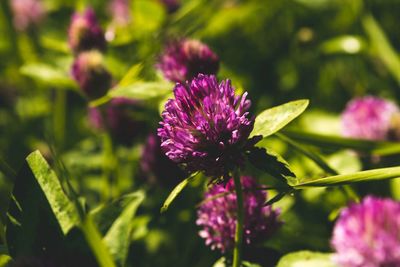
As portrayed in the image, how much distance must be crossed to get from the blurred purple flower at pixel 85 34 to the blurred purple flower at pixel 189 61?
1.41 feet

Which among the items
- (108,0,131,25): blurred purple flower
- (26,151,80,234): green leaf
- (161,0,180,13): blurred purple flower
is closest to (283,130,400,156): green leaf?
(26,151,80,234): green leaf

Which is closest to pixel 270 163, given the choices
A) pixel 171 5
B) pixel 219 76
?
pixel 219 76

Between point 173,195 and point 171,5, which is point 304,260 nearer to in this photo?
point 173,195

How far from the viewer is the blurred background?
3.66ft

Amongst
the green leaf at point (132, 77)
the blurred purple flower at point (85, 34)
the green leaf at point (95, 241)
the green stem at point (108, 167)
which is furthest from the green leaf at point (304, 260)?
the blurred purple flower at point (85, 34)

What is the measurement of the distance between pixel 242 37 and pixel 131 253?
107cm

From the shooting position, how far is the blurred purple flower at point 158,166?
1.11 m

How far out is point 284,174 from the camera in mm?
636

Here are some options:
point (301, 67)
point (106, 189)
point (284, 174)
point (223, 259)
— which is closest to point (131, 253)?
point (106, 189)

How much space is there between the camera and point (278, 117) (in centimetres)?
69

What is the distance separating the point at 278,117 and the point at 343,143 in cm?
36

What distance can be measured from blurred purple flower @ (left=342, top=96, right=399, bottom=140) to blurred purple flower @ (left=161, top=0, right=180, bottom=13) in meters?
0.77

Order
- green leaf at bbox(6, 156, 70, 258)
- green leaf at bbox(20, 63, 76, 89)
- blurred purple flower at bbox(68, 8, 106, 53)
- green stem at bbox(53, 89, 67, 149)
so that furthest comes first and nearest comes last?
1. green stem at bbox(53, 89, 67, 149)
2. blurred purple flower at bbox(68, 8, 106, 53)
3. green leaf at bbox(20, 63, 76, 89)
4. green leaf at bbox(6, 156, 70, 258)

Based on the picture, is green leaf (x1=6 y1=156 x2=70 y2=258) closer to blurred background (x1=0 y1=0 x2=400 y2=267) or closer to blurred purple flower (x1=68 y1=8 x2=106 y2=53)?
blurred background (x1=0 y1=0 x2=400 y2=267)
